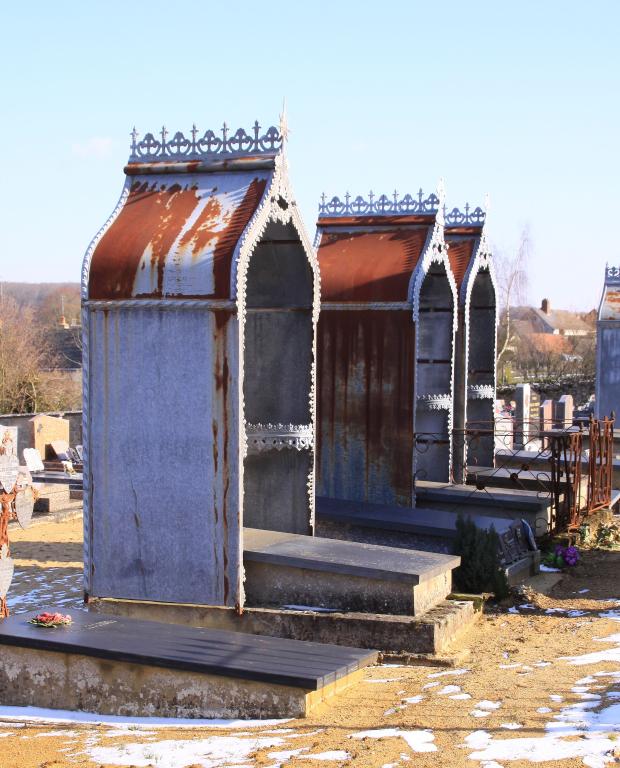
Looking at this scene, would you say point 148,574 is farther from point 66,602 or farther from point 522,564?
point 522,564

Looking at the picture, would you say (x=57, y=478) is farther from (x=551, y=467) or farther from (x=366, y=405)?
(x=551, y=467)

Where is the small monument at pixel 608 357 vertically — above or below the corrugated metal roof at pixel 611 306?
below

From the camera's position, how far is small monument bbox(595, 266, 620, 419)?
25.2 meters

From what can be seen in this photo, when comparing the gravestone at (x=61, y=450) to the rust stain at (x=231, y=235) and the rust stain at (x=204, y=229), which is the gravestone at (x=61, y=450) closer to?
the rust stain at (x=204, y=229)

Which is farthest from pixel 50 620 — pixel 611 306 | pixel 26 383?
pixel 26 383

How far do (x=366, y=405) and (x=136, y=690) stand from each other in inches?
308

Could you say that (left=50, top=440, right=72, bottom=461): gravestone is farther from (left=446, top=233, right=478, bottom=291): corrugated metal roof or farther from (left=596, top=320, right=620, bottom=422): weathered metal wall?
(left=596, top=320, right=620, bottom=422): weathered metal wall

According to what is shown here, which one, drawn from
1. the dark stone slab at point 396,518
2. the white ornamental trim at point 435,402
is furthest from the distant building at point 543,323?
the dark stone slab at point 396,518

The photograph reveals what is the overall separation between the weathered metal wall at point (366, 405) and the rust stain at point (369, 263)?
1.01 feet

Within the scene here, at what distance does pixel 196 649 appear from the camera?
8.73 meters

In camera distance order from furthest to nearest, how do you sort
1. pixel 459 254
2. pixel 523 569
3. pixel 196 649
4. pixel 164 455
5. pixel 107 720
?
pixel 459 254 → pixel 523 569 → pixel 164 455 → pixel 196 649 → pixel 107 720

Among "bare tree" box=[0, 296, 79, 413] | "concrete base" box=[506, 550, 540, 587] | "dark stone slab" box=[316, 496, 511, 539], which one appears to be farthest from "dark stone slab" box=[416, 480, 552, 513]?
"bare tree" box=[0, 296, 79, 413]

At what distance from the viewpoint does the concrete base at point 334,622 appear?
389 inches

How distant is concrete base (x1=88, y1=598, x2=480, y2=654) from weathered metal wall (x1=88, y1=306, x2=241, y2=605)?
142 mm
